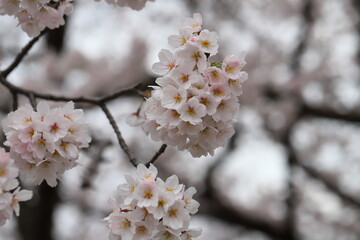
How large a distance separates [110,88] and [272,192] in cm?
368

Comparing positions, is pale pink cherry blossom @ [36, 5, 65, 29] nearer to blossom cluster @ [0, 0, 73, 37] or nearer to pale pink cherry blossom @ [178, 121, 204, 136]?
blossom cluster @ [0, 0, 73, 37]

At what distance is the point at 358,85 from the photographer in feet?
20.9

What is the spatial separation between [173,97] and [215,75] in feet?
0.36

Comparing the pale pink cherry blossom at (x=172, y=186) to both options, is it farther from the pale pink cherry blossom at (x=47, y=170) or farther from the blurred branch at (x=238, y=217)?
the blurred branch at (x=238, y=217)

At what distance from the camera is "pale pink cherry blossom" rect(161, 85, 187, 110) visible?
1207mm

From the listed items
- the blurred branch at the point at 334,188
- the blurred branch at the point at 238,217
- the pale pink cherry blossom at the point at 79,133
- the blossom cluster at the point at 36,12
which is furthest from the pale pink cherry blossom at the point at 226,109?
the blurred branch at the point at 334,188

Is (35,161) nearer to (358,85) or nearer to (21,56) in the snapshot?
(21,56)

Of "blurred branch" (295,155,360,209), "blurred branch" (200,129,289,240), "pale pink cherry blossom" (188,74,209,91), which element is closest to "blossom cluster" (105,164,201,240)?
"pale pink cherry blossom" (188,74,209,91)

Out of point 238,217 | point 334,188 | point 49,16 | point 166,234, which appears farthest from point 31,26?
point 334,188

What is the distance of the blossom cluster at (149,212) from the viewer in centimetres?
117

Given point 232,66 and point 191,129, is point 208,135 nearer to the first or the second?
point 191,129

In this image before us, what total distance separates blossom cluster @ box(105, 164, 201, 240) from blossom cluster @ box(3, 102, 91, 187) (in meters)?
0.17

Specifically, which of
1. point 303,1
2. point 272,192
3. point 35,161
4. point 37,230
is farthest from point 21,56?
point 272,192

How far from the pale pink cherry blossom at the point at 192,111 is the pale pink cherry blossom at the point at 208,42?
141 millimetres
